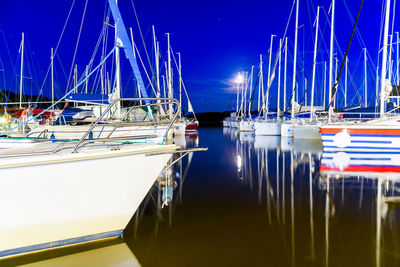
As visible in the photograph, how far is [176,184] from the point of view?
737cm

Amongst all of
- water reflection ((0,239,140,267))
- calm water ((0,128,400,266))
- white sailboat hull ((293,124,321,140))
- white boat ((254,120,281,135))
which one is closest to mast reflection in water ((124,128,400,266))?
calm water ((0,128,400,266))

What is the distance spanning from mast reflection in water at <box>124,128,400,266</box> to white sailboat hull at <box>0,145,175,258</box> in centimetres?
64

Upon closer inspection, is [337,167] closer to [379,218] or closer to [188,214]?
[379,218]

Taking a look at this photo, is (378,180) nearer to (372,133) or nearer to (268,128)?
(372,133)

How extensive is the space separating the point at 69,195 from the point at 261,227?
9.62ft

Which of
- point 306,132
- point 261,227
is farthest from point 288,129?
point 261,227

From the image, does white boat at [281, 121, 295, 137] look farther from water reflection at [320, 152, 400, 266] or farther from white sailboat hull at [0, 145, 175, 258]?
white sailboat hull at [0, 145, 175, 258]

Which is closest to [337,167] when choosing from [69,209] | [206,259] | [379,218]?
[379,218]

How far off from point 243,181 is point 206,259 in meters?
4.43

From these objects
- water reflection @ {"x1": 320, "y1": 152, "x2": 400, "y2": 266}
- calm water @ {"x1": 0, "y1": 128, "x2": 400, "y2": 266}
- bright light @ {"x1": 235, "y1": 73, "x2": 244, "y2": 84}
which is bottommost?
calm water @ {"x1": 0, "y1": 128, "x2": 400, "y2": 266}

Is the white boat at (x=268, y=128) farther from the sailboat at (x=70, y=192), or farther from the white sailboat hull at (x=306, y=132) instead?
the sailboat at (x=70, y=192)

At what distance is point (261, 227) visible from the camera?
4418 mm

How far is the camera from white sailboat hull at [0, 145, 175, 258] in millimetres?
3266

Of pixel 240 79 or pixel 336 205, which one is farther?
pixel 240 79
